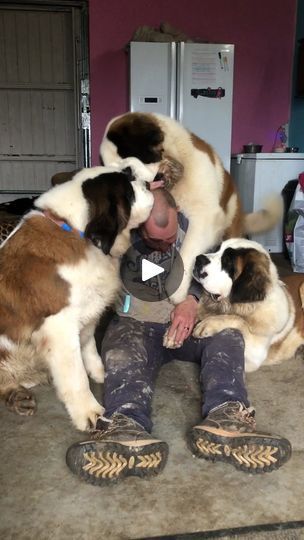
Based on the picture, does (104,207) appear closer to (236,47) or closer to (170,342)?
(170,342)

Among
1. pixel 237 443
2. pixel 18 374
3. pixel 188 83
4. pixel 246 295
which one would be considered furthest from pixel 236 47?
pixel 237 443

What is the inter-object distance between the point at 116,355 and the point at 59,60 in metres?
6.25

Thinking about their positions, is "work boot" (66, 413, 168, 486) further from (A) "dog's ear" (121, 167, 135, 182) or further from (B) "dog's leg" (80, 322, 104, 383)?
(A) "dog's ear" (121, 167, 135, 182)

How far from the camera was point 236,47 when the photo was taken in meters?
6.72

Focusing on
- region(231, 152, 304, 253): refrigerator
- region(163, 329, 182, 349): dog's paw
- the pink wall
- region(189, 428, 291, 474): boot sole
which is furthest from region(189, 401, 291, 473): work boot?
the pink wall

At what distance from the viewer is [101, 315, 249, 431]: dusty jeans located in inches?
68.9

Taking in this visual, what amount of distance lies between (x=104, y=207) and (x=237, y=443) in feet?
2.95

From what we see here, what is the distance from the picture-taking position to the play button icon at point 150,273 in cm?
221

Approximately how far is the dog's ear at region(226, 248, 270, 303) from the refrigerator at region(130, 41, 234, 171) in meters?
3.93

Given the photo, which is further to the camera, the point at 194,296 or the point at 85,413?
the point at 194,296

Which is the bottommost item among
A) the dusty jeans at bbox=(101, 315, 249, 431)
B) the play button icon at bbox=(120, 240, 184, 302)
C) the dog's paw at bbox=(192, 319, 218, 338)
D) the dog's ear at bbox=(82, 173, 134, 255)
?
the dusty jeans at bbox=(101, 315, 249, 431)

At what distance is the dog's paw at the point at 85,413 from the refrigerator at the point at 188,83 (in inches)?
179

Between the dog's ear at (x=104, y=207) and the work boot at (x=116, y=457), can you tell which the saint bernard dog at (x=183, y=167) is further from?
the work boot at (x=116, y=457)

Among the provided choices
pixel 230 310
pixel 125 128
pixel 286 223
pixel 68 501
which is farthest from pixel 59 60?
pixel 68 501
